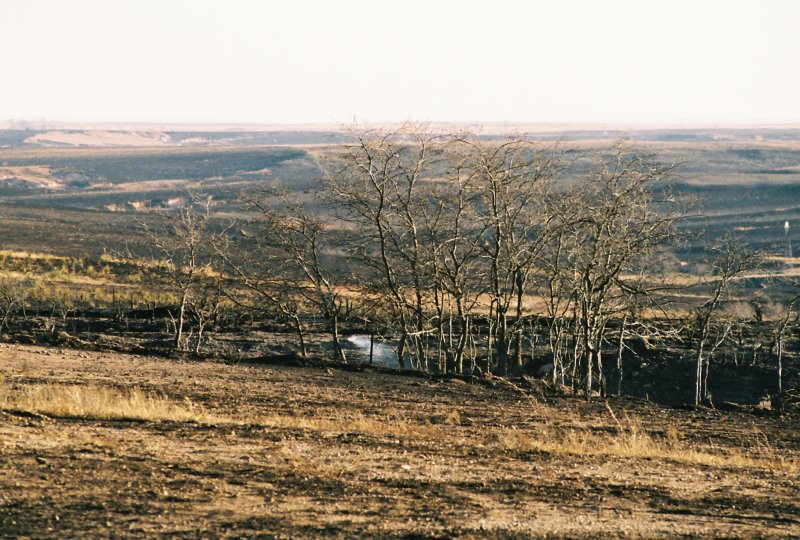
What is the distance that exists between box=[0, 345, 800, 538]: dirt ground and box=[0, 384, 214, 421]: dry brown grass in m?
0.15

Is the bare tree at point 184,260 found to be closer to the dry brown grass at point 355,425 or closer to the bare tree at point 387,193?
the bare tree at point 387,193

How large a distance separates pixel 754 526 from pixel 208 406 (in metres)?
8.03

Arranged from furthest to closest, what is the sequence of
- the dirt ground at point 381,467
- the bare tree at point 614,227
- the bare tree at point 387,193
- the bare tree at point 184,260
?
the bare tree at point 184,260 → the bare tree at point 387,193 → the bare tree at point 614,227 → the dirt ground at point 381,467

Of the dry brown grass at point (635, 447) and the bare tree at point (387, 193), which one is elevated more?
the bare tree at point (387, 193)

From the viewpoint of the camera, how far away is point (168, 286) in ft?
174

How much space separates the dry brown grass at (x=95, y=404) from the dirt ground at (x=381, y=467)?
5.8 inches

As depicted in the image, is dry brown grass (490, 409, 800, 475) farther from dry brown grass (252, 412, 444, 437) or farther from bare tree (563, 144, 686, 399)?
bare tree (563, 144, 686, 399)

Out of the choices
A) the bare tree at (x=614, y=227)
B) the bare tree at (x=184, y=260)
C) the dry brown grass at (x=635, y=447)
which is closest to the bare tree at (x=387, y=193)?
the bare tree at (x=614, y=227)

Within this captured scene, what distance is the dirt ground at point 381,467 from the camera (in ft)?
24.5

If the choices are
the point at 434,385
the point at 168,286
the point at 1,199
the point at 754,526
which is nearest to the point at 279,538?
the point at 754,526

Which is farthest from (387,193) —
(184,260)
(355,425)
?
(184,260)

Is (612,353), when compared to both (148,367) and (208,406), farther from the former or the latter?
(208,406)

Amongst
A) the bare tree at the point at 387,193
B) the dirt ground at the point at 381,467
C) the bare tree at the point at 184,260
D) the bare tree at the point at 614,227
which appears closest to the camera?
the dirt ground at the point at 381,467

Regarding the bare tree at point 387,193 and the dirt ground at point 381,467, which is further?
the bare tree at point 387,193
